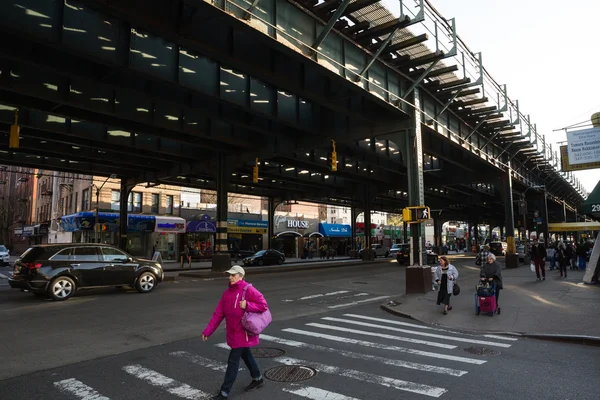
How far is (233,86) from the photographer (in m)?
16.5

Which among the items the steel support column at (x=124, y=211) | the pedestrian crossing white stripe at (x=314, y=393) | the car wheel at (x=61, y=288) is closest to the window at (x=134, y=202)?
the steel support column at (x=124, y=211)

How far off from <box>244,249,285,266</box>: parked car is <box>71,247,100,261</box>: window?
2050cm

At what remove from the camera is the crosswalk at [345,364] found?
16.6 feet

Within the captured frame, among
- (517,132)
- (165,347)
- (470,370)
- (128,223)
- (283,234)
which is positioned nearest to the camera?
(470,370)

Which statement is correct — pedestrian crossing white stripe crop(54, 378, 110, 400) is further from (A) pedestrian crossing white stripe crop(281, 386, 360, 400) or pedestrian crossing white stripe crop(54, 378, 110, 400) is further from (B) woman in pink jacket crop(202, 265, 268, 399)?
(A) pedestrian crossing white stripe crop(281, 386, 360, 400)

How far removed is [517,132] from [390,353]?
25830 millimetres

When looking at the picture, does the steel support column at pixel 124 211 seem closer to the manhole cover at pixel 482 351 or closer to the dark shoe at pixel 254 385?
the manhole cover at pixel 482 351

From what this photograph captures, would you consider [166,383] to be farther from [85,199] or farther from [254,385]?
[85,199]

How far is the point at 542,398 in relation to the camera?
15.8 feet

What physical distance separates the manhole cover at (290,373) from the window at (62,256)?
33.5 ft

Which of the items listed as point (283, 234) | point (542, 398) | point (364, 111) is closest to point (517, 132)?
point (364, 111)

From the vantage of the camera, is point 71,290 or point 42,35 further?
point 71,290

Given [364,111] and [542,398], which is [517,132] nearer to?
[364,111]

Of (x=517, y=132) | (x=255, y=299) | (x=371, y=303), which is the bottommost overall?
(x=371, y=303)
